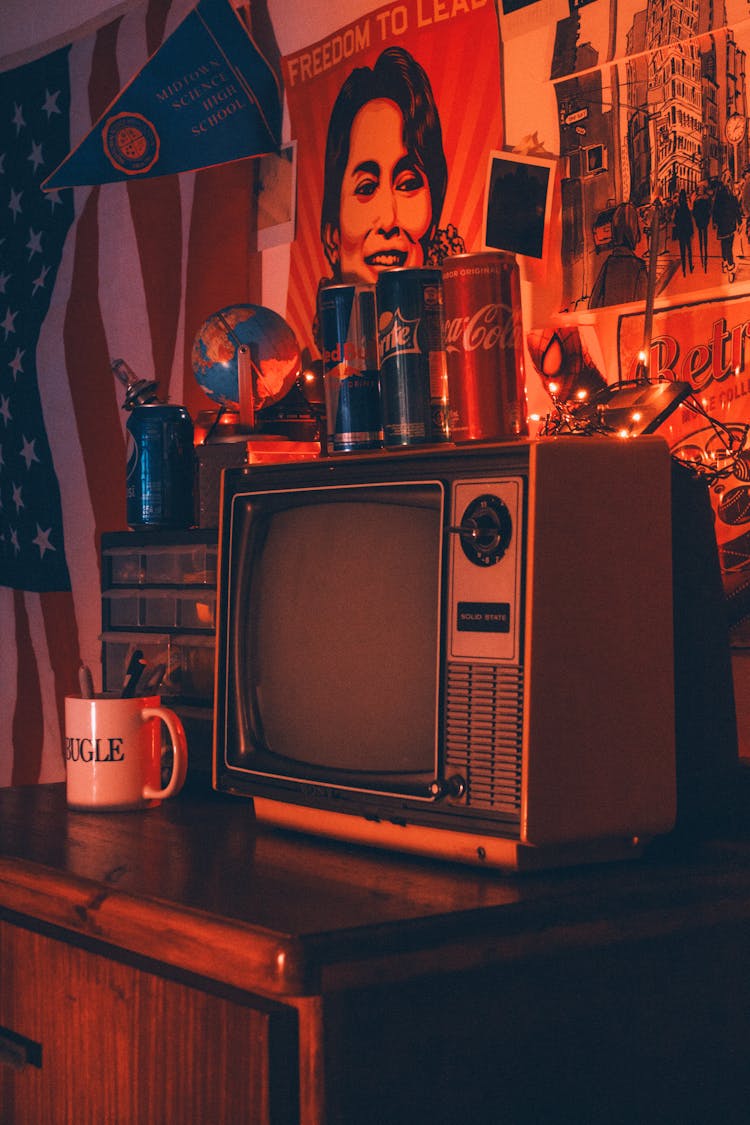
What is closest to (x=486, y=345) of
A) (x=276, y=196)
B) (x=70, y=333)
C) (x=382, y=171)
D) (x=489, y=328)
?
(x=489, y=328)

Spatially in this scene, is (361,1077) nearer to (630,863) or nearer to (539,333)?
(630,863)

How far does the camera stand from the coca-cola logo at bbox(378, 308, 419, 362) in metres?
1.09

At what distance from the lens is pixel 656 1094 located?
94 centimetres

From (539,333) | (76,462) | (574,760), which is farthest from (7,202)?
(574,760)

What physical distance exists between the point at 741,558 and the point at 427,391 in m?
0.47

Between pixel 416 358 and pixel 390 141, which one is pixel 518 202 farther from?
pixel 416 358

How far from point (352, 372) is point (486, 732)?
380mm

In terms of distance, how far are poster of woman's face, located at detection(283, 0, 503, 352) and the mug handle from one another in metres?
0.73

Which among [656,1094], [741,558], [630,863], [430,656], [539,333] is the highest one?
[539,333]

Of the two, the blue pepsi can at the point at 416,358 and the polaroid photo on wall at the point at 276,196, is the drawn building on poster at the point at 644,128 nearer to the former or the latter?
the blue pepsi can at the point at 416,358

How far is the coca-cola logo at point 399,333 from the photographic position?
1.09 metres

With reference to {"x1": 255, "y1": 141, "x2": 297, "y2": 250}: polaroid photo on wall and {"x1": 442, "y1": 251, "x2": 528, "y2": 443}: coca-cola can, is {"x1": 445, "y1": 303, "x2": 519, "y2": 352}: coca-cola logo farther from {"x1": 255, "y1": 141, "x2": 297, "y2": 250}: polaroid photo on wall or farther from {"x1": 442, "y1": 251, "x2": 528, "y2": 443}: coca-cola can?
{"x1": 255, "y1": 141, "x2": 297, "y2": 250}: polaroid photo on wall

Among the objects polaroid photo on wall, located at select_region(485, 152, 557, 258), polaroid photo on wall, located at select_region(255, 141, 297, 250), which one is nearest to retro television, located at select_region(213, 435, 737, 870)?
polaroid photo on wall, located at select_region(485, 152, 557, 258)

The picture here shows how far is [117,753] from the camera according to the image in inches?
48.7
